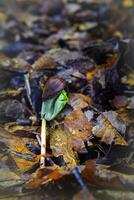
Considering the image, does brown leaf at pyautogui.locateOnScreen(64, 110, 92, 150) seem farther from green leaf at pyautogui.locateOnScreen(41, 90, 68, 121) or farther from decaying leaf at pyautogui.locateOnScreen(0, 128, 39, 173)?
decaying leaf at pyautogui.locateOnScreen(0, 128, 39, 173)

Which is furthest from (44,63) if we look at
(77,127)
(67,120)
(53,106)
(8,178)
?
(8,178)

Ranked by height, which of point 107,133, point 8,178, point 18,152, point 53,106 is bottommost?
point 8,178

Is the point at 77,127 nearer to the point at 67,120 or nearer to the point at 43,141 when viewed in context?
the point at 67,120

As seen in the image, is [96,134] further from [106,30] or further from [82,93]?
Result: [106,30]

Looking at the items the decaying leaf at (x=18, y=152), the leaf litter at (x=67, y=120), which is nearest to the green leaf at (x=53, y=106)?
the leaf litter at (x=67, y=120)

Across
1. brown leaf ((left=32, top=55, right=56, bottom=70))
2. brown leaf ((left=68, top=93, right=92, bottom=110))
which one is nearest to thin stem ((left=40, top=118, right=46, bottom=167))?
brown leaf ((left=68, top=93, right=92, bottom=110))

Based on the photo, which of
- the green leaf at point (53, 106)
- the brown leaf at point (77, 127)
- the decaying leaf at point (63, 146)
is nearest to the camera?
the decaying leaf at point (63, 146)

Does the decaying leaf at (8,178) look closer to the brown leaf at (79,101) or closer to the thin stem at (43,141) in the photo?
the thin stem at (43,141)

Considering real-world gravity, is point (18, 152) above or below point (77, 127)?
below
